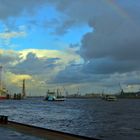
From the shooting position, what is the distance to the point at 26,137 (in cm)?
3844

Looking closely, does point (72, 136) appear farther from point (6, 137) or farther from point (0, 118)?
point (0, 118)

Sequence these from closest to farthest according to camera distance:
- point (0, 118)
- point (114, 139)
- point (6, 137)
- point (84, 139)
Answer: point (84, 139), point (6, 137), point (114, 139), point (0, 118)

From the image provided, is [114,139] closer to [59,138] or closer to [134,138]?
[134,138]

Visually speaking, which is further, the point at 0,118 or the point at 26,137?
the point at 0,118

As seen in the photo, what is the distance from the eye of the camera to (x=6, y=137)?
38.2 metres

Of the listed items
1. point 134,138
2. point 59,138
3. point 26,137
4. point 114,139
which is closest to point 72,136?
point 59,138

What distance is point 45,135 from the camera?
131 feet

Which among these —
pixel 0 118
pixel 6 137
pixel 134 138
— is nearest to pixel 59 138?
pixel 6 137

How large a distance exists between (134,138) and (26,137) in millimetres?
17074

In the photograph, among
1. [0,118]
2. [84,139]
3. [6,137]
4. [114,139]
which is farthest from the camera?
[0,118]

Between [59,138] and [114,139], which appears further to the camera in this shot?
[114,139]

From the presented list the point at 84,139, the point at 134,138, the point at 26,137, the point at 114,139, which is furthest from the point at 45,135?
the point at 134,138

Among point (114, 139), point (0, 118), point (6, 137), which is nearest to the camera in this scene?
point (6, 137)

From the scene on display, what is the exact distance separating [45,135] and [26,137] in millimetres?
2287
